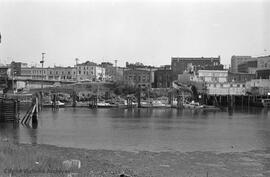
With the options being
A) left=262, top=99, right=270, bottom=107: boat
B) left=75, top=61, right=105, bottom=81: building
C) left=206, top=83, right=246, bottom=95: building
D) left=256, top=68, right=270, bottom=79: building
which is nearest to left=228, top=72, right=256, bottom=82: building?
left=256, top=68, right=270, bottom=79: building

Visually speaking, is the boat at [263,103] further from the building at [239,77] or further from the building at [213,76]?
the building at [239,77]

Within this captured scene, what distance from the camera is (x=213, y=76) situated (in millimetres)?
167500

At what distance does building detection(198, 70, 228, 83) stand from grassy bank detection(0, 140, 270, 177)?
132512mm

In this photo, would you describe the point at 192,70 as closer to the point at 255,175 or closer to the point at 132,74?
the point at 132,74

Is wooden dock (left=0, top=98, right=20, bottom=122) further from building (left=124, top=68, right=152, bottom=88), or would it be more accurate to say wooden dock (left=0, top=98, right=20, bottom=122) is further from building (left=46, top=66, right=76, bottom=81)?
building (left=46, top=66, right=76, bottom=81)

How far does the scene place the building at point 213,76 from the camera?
16612 cm

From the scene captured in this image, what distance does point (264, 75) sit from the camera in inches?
6388

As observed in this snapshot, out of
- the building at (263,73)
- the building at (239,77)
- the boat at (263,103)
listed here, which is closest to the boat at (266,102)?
the boat at (263,103)

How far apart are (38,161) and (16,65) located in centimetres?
18469

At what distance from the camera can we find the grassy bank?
19.8 m

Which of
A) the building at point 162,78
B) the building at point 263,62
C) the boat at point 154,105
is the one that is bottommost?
the boat at point 154,105

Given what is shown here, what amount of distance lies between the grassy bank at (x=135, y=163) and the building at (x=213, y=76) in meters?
133

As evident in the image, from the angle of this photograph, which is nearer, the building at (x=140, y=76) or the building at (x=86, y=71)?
the building at (x=140, y=76)

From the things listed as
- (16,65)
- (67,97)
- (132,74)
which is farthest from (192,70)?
(16,65)
